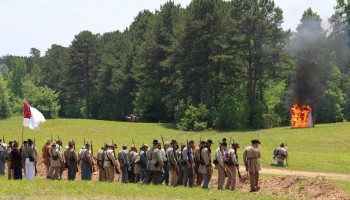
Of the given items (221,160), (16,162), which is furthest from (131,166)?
(16,162)

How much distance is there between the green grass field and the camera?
19.5 metres

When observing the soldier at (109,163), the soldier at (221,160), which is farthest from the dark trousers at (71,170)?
the soldier at (221,160)

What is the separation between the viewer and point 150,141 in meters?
49.9

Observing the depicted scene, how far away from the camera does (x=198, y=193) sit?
66.2 ft

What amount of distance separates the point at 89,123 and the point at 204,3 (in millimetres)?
19789

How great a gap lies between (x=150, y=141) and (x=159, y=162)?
88.7ft

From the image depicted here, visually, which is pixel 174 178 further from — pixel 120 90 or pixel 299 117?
pixel 120 90

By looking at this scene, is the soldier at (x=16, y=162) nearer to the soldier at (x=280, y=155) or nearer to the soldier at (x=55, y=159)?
the soldier at (x=55, y=159)

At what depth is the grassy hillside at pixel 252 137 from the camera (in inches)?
1372

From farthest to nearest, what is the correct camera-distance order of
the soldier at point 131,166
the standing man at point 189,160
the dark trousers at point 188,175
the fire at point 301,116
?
the fire at point 301,116, the soldier at point 131,166, the dark trousers at point 188,175, the standing man at point 189,160

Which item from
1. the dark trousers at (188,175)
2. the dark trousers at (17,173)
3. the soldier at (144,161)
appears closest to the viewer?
the dark trousers at (188,175)

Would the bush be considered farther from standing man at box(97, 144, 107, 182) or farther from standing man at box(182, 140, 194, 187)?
standing man at box(182, 140, 194, 187)

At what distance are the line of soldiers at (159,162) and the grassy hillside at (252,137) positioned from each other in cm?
1027

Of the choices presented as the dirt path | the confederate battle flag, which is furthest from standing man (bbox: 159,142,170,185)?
the confederate battle flag
